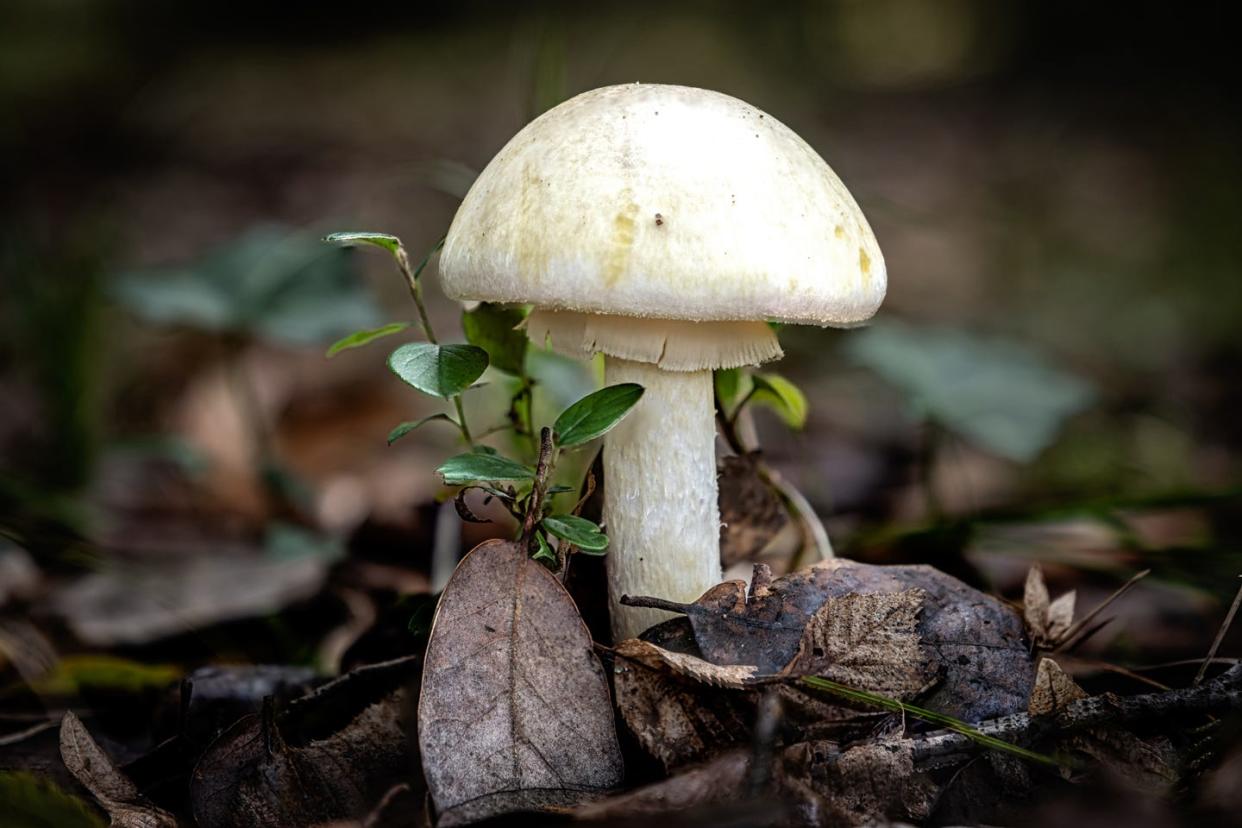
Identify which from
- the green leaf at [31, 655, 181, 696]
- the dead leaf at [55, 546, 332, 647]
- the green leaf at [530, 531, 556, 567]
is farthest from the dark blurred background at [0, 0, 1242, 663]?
the green leaf at [530, 531, 556, 567]

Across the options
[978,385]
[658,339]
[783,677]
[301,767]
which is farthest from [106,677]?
[978,385]

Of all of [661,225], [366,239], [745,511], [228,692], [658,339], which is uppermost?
[661,225]

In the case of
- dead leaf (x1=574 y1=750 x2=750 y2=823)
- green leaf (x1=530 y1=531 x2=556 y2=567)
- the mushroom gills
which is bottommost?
dead leaf (x1=574 y1=750 x2=750 y2=823)

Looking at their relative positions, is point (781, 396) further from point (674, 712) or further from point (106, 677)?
point (106, 677)

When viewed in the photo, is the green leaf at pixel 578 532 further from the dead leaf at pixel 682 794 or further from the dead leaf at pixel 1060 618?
the dead leaf at pixel 1060 618

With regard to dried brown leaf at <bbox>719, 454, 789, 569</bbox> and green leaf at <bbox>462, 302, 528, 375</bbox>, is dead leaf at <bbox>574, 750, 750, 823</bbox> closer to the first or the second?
dried brown leaf at <bbox>719, 454, 789, 569</bbox>

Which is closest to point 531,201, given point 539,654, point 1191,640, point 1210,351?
point 539,654

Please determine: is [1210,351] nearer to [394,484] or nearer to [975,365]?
[975,365]
